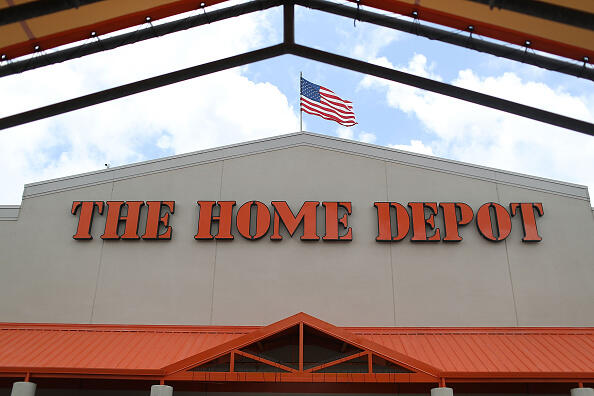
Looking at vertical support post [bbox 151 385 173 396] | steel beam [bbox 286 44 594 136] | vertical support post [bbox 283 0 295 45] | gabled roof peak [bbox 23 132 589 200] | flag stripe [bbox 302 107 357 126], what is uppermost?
flag stripe [bbox 302 107 357 126]

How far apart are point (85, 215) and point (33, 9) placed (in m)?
11.3

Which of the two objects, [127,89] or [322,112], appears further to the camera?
[322,112]

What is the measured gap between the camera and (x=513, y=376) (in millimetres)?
13297

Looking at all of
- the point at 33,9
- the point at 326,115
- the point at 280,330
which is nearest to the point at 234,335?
the point at 280,330

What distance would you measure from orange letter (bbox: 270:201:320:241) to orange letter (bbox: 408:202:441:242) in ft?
9.95

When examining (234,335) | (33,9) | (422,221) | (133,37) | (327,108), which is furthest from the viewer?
(327,108)

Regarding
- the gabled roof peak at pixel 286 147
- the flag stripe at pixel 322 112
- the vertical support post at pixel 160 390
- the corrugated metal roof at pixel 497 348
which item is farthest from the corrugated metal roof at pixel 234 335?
the flag stripe at pixel 322 112

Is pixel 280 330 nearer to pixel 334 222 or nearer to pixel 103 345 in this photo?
pixel 334 222

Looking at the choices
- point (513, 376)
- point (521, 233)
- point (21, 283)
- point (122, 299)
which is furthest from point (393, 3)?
point (21, 283)

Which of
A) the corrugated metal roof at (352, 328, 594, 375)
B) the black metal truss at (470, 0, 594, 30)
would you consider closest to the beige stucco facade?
the corrugated metal roof at (352, 328, 594, 375)

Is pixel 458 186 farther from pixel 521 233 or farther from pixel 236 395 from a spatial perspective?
pixel 236 395

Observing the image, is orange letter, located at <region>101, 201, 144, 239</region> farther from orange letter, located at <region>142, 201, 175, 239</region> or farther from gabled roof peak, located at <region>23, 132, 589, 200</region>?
gabled roof peak, located at <region>23, 132, 589, 200</region>

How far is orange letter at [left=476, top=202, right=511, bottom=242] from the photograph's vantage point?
17766 mm

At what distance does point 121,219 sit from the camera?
60.2ft
